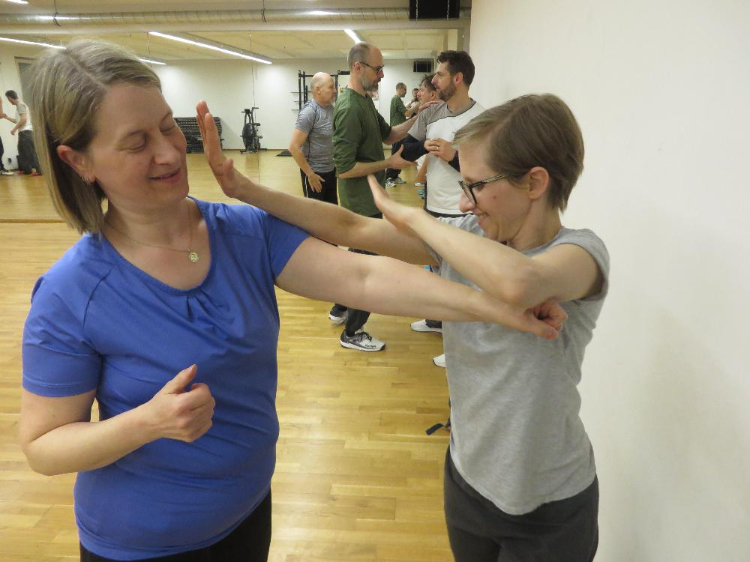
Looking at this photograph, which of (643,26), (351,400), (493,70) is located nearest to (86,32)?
(493,70)

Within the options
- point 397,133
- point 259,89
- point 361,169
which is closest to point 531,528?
point 361,169

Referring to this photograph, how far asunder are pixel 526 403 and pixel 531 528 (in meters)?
0.28

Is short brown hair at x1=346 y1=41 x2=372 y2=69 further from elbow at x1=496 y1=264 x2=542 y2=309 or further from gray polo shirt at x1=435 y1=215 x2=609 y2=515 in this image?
elbow at x1=496 y1=264 x2=542 y2=309

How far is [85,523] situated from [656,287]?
1311 mm

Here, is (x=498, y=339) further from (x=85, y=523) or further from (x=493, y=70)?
(x=493, y=70)

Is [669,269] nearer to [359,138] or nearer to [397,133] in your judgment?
[359,138]

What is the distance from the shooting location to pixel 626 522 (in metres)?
1.40

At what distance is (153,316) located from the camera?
875mm

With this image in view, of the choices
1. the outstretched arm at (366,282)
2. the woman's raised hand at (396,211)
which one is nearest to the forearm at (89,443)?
the outstretched arm at (366,282)

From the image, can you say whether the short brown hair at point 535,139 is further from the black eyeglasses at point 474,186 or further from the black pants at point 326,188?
the black pants at point 326,188

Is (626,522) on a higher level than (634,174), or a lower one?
lower

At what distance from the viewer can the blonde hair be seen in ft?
2.65

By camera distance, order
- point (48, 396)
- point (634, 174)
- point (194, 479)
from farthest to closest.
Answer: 1. point (634, 174)
2. point (194, 479)
3. point (48, 396)

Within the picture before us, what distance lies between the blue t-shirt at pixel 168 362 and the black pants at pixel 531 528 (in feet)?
1.46
